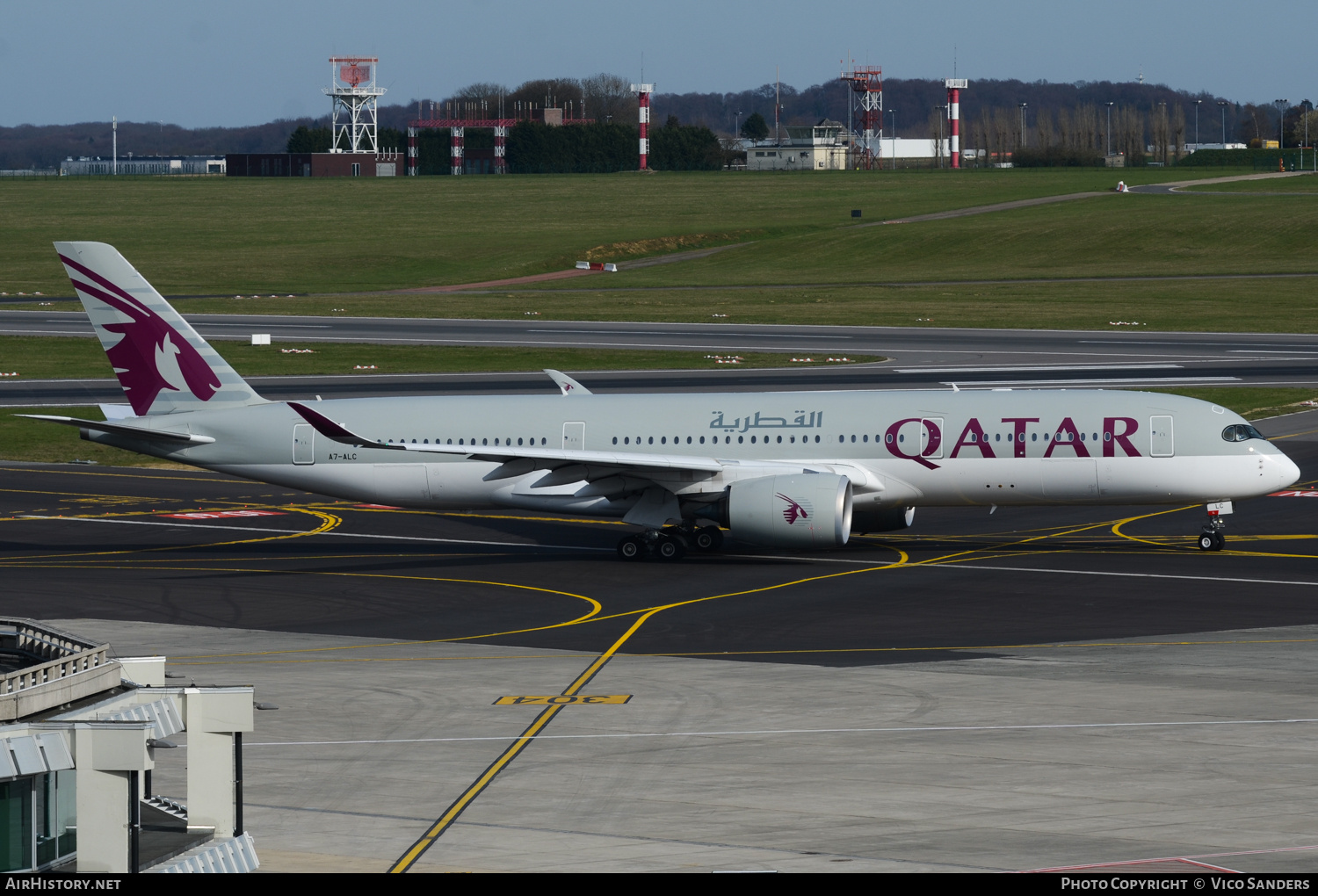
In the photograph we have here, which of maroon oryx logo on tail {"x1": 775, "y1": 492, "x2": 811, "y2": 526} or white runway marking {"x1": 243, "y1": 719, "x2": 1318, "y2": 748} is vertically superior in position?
maroon oryx logo on tail {"x1": 775, "y1": 492, "x2": 811, "y2": 526}

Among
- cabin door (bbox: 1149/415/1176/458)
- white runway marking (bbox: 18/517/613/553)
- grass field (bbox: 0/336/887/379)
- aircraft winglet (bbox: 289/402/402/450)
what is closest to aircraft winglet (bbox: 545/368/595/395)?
white runway marking (bbox: 18/517/613/553)

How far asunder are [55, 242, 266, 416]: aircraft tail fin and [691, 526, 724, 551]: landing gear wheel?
532 inches

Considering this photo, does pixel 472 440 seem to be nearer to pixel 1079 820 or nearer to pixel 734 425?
pixel 734 425

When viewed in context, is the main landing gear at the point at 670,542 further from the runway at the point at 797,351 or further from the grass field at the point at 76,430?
the runway at the point at 797,351

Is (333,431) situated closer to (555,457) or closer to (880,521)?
(555,457)

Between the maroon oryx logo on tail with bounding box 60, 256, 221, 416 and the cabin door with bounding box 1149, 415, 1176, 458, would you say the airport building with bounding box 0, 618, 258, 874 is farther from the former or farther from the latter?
the cabin door with bounding box 1149, 415, 1176, 458

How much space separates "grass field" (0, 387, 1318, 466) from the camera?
208 feet

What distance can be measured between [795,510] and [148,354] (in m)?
18.8

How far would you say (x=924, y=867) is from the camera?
59.4 feet

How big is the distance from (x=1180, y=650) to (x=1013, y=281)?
10462 cm

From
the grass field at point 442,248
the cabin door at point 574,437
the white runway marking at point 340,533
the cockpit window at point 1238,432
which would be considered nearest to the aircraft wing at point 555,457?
the cabin door at point 574,437

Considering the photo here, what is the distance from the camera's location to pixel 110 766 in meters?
13.1

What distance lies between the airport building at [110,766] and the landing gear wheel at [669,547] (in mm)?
27207

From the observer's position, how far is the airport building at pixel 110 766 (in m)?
13.0
